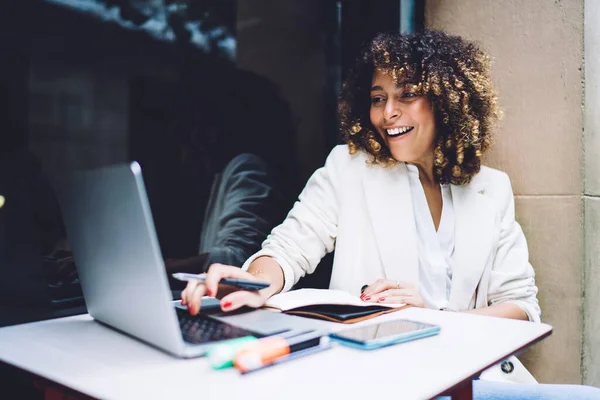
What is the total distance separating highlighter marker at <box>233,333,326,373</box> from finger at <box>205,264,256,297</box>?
0.90 ft

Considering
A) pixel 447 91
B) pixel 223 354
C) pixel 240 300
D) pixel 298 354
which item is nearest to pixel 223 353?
pixel 223 354

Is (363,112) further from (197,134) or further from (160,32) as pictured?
(160,32)

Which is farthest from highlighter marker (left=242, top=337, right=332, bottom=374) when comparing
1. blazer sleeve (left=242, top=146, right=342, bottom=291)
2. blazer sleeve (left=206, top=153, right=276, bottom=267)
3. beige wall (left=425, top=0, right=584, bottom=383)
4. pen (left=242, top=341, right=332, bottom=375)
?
beige wall (left=425, top=0, right=584, bottom=383)

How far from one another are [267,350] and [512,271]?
125 cm

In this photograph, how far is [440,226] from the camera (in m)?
1.92

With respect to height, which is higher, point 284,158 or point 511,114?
point 511,114

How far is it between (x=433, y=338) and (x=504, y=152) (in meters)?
1.28

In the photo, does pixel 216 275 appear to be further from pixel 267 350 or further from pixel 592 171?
pixel 592 171

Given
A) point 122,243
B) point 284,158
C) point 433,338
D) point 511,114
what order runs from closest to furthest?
point 122,243
point 433,338
point 511,114
point 284,158

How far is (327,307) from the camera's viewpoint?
4.01 ft

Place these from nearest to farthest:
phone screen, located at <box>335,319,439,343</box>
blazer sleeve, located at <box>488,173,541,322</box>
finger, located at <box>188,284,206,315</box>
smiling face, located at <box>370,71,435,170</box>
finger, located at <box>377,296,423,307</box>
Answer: phone screen, located at <box>335,319,439,343</box> < finger, located at <box>188,284,206,315</box> < finger, located at <box>377,296,423,307</box> < blazer sleeve, located at <box>488,173,541,322</box> < smiling face, located at <box>370,71,435,170</box>

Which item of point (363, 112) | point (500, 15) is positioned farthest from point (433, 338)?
point (500, 15)

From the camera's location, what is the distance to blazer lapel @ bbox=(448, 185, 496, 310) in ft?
5.98

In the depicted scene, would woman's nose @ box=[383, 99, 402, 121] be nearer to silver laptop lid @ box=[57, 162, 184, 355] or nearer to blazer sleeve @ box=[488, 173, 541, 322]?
blazer sleeve @ box=[488, 173, 541, 322]
